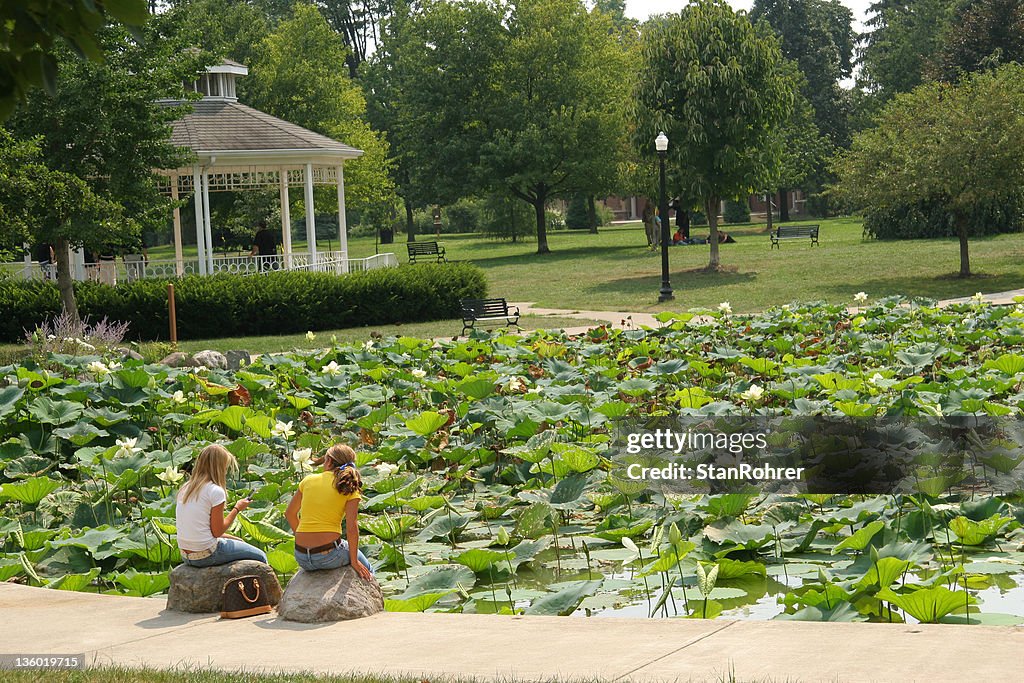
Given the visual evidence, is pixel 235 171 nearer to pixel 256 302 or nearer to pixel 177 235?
pixel 177 235

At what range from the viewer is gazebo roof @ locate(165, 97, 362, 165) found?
95.3 ft

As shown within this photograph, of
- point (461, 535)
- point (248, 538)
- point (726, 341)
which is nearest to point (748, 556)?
point (461, 535)

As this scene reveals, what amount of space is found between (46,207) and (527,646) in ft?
60.3

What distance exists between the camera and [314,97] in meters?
46.3

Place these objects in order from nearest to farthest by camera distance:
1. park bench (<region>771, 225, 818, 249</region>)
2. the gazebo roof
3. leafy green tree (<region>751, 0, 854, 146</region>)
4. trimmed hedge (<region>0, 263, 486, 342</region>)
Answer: trimmed hedge (<region>0, 263, 486, 342</region>) → the gazebo roof → park bench (<region>771, 225, 818, 249</region>) → leafy green tree (<region>751, 0, 854, 146</region>)

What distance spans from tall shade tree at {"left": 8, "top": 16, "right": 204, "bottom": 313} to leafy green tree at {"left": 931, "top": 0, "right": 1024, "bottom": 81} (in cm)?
3442

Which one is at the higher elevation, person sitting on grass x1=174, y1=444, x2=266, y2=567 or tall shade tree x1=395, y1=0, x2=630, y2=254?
tall shade tree x1=395, y1=0, x2=630, y2=254

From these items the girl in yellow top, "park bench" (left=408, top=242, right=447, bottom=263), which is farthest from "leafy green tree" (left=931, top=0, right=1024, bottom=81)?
the girl in yellow top

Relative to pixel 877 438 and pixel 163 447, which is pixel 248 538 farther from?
pixel 877 438

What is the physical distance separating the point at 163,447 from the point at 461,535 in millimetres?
3768

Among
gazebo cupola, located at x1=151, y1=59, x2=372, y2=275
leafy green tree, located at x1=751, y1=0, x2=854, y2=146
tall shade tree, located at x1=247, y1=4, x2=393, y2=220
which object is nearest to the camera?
gazebo cupola, located at x1=151, y1=59, x2=372, y2=275

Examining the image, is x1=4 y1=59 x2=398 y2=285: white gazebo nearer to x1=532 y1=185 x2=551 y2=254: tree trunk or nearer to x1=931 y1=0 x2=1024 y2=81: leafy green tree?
x1=532 y1=185 x2=551 y2=254: tree trunk

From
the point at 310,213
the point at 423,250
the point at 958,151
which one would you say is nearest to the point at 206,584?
the point at 310,213

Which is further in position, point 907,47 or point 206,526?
point 907,47
